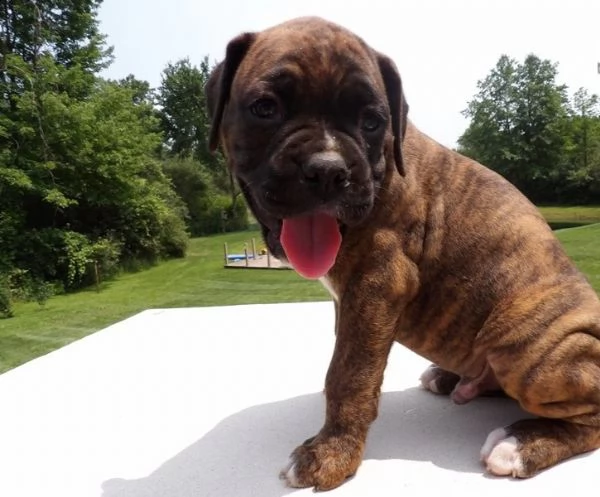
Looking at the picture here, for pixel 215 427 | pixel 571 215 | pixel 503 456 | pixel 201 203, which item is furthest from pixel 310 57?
pixel 201 203

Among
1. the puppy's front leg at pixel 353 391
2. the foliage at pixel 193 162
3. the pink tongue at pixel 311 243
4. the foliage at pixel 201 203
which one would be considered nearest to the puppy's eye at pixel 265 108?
the pink tongue at pixel 311 243

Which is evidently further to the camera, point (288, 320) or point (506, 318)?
point (288, 320)

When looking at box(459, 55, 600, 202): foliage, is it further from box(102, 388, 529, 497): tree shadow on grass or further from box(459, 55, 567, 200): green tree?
box(102, 388, 529, 497): tree shadow on grass

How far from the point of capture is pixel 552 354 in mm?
2078

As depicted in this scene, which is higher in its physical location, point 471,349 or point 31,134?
point 31,134

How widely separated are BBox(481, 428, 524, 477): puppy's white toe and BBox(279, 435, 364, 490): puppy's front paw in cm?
54

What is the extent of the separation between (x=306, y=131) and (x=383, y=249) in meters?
0.62

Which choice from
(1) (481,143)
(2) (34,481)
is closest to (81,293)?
(2) (34,481)

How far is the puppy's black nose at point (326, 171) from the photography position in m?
1.86

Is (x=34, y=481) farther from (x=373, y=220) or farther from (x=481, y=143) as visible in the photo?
(x=481, y=143)

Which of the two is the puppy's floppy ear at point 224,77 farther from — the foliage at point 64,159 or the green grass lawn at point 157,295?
the foliage at point 64,159

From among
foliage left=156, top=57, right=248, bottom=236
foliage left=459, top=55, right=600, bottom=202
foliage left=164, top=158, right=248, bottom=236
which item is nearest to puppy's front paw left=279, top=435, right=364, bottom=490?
foliage left=156, top=57, right=248, bottom=236

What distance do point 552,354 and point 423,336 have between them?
54 cm

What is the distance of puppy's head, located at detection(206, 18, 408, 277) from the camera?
1925 millimetres
